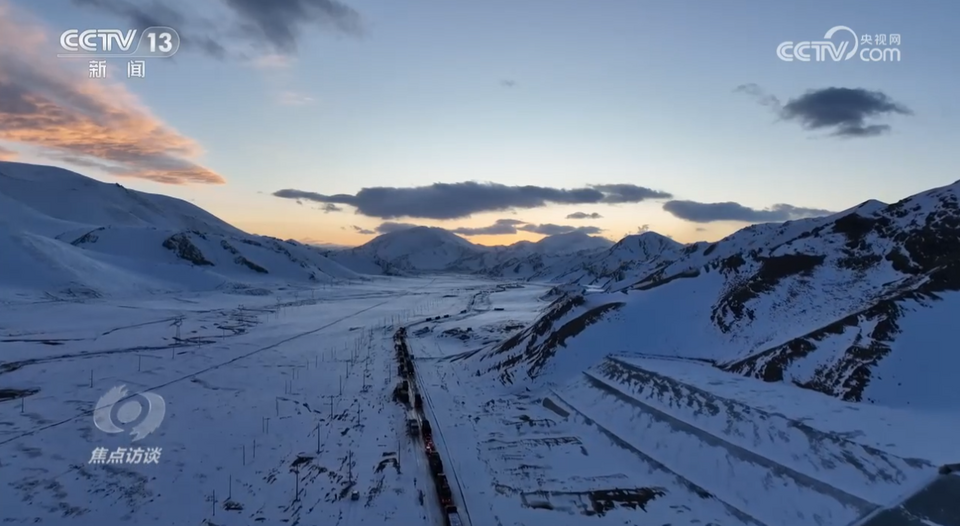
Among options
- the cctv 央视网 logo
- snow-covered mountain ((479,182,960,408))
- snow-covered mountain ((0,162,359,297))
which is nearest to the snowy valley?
snow-covered mountain ((479,182,960,408))

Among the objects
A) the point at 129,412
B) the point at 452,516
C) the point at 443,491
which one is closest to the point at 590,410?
the point at 443,491

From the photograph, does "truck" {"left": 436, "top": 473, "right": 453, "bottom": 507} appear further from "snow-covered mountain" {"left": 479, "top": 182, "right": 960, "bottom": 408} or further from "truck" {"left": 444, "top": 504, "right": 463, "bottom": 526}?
"snow-covered mountain" {"left": 479, "top": 182, "right": 960, "bottom": 408}

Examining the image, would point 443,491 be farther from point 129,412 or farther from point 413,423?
point 129,412

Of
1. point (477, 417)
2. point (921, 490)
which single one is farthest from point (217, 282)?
point (921, 490)

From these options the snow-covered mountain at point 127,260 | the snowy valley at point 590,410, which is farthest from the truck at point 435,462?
the snow-covered mountain at point 127,260

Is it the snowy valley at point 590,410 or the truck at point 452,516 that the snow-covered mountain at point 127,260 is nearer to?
the snowy valley at point 590,410
